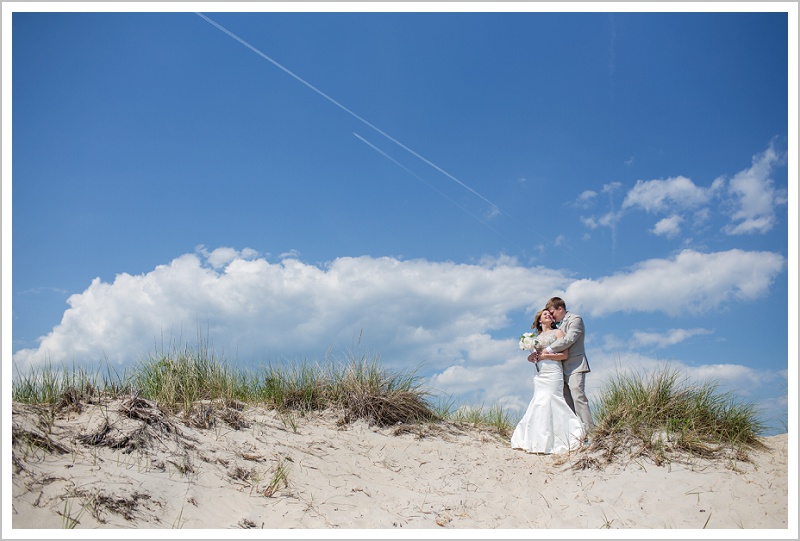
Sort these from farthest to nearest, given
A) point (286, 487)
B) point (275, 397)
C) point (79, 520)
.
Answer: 1. point (275, 397)
2. point (286, 487)
3. point (79, 520)

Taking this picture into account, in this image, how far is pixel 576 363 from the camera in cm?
826

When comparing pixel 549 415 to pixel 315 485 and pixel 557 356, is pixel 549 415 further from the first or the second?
pixel 315 485

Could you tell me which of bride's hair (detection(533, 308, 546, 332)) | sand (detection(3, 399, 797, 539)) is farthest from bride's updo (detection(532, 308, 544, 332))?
sand (detection(3, 399, 797, 539))

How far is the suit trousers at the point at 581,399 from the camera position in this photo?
809 centimetres

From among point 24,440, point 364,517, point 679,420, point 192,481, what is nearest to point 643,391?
point 679,420

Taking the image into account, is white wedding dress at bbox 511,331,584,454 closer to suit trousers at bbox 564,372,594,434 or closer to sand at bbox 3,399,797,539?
suit trousers at bbox 564,372,594,434

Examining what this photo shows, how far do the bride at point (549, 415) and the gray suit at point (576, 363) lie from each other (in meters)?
0.09

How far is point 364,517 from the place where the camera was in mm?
6035

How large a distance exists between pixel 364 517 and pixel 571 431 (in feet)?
11.6

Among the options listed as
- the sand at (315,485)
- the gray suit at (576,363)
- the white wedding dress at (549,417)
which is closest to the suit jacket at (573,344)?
the gray suit at (576,363)

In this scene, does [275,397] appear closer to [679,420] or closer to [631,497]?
[631,497]

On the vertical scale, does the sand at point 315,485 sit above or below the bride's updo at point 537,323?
below

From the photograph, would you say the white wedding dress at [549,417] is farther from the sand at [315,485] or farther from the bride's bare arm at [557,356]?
the sand at [315,485]

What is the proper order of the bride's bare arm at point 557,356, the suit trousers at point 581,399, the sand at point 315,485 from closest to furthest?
the sand at point 315,485, the suit trousers at point 581,399, the bride's bare arm at point 557,356
